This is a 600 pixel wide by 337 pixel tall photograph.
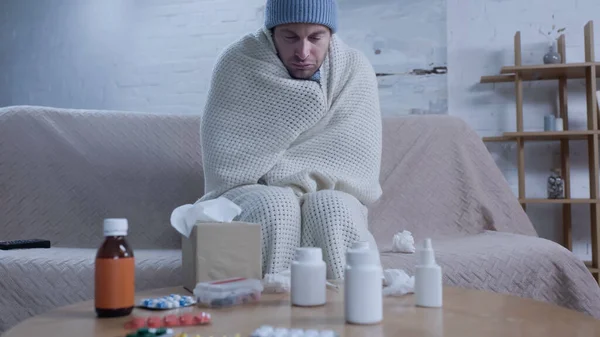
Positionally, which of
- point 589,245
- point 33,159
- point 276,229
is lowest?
point 589,245

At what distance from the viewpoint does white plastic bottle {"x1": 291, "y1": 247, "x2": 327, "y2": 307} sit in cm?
76

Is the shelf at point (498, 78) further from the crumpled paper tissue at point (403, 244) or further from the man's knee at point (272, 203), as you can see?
the man's knee at point (272, 203)

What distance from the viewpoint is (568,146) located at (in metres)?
2.72

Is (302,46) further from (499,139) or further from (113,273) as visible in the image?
(499,139)

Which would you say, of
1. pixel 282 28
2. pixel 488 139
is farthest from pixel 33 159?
pixel 488 139

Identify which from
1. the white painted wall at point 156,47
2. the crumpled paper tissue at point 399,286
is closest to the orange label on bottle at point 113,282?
the crumpled paper tissue at point 399,286

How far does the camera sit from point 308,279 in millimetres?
762

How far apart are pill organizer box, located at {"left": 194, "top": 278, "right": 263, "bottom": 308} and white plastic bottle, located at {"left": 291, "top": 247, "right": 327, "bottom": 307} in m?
0.07

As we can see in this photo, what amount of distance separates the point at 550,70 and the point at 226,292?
7.51 ft

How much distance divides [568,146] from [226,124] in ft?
6.13

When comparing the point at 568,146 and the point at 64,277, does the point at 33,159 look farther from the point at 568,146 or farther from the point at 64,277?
the point at 568,146

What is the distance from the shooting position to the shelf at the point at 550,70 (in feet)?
8.34

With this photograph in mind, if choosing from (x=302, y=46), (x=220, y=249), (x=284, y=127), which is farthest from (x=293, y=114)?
(x=220, y=249)

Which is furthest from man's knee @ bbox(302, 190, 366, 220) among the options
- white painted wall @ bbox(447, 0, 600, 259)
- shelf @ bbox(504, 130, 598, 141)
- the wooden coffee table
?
white painted wall @ bbox(447, 0, 600, 259)
